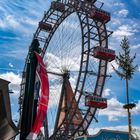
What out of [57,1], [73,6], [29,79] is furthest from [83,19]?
[29,79]

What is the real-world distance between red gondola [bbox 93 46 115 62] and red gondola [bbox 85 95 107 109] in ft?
19.5

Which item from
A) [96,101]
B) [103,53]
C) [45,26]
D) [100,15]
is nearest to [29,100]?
[96,101]

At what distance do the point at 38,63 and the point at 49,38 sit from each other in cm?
4833

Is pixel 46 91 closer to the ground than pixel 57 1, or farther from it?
closer to the ground

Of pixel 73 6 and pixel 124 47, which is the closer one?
pixel 124 47

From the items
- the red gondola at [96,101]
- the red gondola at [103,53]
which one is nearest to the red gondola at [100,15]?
the red gondola at [103,53]

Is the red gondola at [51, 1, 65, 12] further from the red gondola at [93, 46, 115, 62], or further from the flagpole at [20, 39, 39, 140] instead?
the flagpole at [20, 39, 39, 140]

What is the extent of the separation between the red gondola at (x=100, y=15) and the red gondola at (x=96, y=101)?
12567mm

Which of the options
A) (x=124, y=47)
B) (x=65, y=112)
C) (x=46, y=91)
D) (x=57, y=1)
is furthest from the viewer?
(x=57, y=1)

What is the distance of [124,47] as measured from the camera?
4422 cm

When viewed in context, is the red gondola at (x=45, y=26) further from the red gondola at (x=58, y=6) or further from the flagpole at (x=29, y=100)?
the flagpole at (x=29, y=100)

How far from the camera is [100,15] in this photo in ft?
191

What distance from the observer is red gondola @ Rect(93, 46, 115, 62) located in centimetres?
5491

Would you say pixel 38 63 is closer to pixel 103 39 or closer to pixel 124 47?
pixel 124 47
